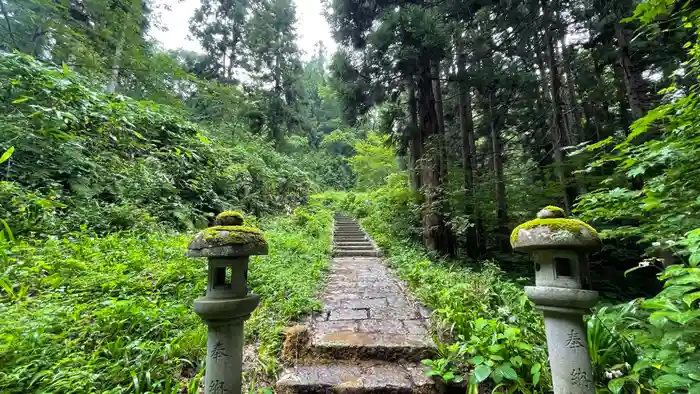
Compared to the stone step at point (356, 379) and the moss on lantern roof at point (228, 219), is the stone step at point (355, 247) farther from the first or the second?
the moss on lantern roof at point (228, 219)

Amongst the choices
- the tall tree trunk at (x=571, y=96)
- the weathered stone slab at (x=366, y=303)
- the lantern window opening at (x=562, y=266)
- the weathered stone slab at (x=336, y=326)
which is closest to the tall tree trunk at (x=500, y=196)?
the tall tree trunk at (x=571, y=96)

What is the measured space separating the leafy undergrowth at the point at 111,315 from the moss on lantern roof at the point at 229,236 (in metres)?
1.04

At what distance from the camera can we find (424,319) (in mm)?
3168

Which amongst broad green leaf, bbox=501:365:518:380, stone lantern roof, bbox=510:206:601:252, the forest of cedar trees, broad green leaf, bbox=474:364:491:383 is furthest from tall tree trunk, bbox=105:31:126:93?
broad green leaf, bbox=501:365:518:380

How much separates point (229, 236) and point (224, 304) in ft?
1.27

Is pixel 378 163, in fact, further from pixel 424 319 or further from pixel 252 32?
pixel 424 319

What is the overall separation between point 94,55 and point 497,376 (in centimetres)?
912

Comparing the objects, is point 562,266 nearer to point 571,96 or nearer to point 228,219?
point 228,219

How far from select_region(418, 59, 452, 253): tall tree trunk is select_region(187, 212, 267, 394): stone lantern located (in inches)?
222

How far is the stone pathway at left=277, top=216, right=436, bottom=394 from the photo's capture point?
2.15 m

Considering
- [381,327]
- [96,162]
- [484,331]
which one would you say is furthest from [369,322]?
[96,162]

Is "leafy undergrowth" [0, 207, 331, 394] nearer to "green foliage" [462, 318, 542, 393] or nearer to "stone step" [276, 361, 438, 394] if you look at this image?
"stone step" [276, 361, 438, 394]

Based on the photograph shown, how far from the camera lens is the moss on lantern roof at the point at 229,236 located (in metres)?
1.67

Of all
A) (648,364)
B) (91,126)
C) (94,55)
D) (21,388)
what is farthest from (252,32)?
(648,364)
